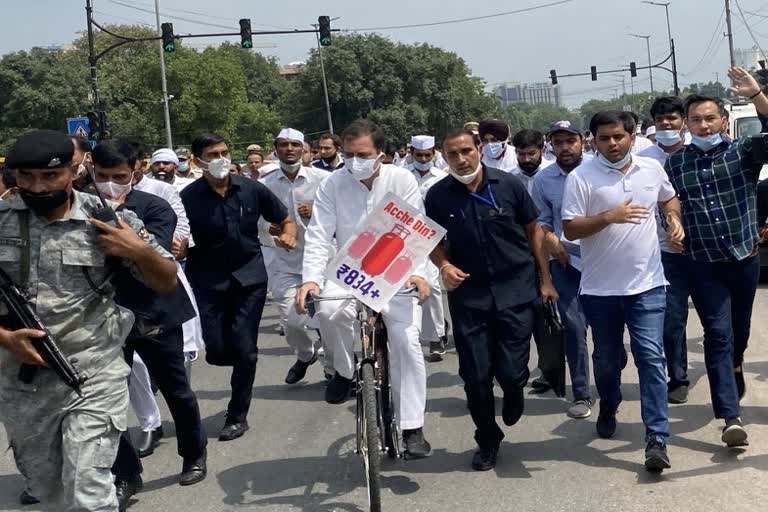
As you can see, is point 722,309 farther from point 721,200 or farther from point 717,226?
point 721,200

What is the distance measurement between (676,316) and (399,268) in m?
2.43

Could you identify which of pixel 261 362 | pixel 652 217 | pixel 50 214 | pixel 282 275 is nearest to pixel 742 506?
pixel 652 217

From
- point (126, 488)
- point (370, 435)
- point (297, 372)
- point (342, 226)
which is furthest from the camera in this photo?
point (297, 372)

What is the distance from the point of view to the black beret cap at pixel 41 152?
13.1ft

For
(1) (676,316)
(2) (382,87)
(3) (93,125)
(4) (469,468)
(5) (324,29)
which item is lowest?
(4) (469,468)

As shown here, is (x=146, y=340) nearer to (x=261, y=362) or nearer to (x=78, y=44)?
(x=261, y=362)

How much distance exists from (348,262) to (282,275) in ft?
10.1

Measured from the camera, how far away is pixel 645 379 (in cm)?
600

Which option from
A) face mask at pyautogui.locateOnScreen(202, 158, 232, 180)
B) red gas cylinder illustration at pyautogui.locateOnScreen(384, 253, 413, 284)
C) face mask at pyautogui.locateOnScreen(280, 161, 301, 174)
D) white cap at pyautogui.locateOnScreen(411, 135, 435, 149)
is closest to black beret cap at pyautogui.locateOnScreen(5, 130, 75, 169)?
red gas cylinder illustration at pyautogui.locateOnScreen(384, 253, 413, 284)

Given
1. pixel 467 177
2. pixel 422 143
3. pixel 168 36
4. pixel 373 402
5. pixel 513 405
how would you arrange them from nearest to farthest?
pixel 373 402 < pixel 467 177 < pixel 513 405 < pixel 422 143 < pixel 168 36

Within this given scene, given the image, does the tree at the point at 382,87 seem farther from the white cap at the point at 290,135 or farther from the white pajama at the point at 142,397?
the white pajama at the point at 142,397

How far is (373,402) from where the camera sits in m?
5.38

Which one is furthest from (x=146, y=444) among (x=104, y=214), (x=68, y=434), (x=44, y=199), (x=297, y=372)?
(x=44, y=199)

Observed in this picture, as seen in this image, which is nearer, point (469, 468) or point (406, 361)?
point (406, 361)
